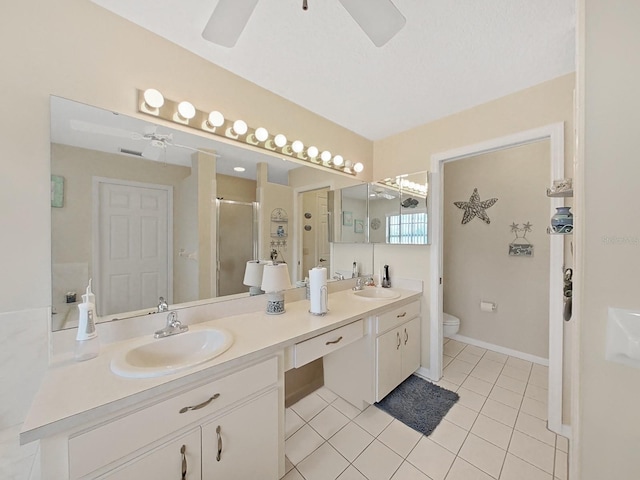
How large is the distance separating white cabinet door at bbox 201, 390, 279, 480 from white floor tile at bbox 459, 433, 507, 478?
3.75 feet

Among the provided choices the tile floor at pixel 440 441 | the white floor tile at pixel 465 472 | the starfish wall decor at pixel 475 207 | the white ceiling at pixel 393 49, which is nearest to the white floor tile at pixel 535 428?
the tile floor at pixel 440 441

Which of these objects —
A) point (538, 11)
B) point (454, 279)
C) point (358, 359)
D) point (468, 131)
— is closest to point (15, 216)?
point (358, 359)

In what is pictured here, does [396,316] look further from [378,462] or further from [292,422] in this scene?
[292,422]

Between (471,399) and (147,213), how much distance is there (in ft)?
8.66

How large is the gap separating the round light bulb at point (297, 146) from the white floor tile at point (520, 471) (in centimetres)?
239

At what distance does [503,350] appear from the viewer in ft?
9.21

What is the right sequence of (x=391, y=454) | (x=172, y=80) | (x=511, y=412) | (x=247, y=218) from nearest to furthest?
(x=172, y=80) < (x=391, y=454) < (x=247, y=218) < (x=511, y=412)

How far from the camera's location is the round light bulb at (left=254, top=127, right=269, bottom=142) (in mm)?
1695

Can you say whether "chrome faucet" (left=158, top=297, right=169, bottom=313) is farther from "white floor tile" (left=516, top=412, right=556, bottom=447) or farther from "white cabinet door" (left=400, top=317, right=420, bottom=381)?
"white floor tile" (left=516, top=412, right=556, bottom=447)

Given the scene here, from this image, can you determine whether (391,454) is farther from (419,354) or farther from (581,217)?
(581,217)

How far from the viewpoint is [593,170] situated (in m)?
0.55

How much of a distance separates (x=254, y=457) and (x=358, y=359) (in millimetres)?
954

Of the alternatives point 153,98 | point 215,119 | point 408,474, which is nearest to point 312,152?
point 215,119

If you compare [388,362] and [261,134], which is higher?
[261,134]
